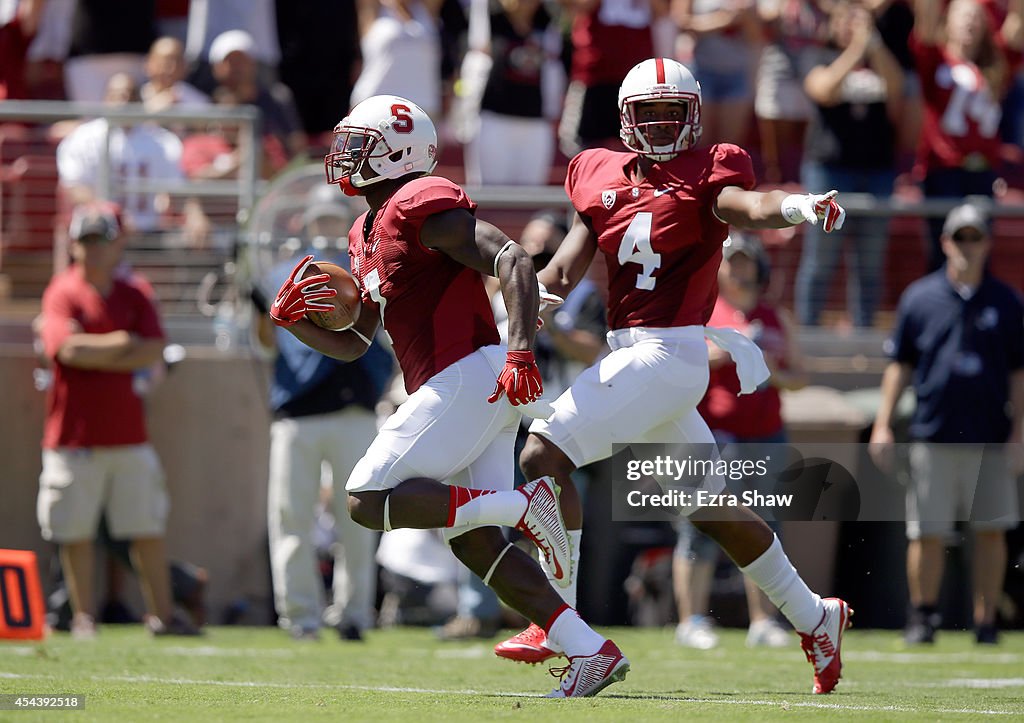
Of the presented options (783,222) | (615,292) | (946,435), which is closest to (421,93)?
(946,435)

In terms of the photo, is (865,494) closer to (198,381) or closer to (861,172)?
(861,172)

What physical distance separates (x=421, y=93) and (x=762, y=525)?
6.16 meters

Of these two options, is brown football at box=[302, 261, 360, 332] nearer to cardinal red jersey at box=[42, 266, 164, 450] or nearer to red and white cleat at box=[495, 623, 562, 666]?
red and white cleat at box=[495, 623, 562, 666]

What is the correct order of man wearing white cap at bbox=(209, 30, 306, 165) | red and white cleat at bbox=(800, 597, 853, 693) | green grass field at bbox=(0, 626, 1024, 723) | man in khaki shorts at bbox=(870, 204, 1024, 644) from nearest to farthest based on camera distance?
green grass field at bbox=(0, 626, 1024, 723), red and white cleat at bbox=(800, 597, 853, 693), man in khaki shorts at bbox=(870, 204, 1024, 644), man wearing white cap at bbox=(209, 30, 306, 165)

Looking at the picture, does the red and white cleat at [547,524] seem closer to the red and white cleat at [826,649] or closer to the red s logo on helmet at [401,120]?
the red and white cleat at [826,649]

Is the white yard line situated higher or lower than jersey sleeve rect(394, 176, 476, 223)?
lower

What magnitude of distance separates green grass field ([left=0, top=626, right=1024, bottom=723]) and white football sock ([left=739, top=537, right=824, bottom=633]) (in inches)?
11.1

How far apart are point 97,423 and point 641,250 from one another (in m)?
3.96

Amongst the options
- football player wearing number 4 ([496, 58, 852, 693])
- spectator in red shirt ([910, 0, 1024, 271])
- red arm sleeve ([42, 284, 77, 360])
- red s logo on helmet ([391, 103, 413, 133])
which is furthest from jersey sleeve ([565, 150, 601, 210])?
spectator in red shirt ([910, 0, 1024, 271])

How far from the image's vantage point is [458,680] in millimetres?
6641

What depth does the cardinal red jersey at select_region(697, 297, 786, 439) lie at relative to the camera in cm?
890

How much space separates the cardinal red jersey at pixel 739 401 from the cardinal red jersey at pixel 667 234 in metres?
2.64

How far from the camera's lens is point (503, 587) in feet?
18.7

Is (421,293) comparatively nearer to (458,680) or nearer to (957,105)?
(458,680)
